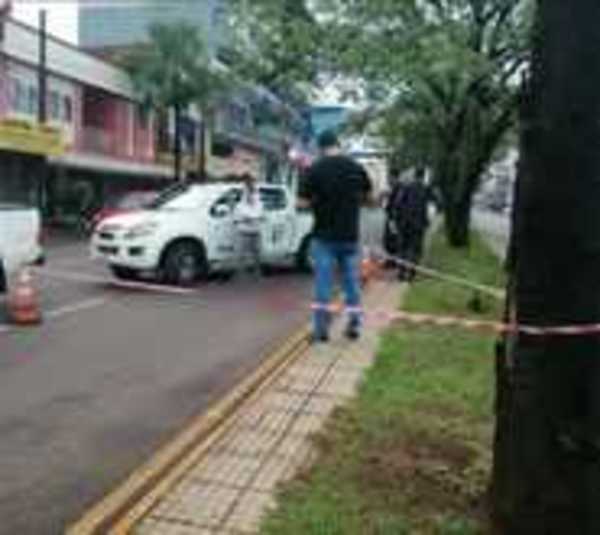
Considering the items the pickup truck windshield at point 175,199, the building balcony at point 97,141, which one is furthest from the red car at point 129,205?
the building balcony at point 97,141

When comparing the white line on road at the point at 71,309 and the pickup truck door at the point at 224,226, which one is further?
the pickup truck door at the point at 224,226

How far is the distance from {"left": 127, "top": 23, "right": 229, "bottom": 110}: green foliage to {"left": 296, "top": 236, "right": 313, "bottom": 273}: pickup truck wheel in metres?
29.8

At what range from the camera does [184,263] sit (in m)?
18.7

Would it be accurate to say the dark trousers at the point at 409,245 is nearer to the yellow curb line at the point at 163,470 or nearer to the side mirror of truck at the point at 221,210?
the side mirror of truck at the point at 221,210

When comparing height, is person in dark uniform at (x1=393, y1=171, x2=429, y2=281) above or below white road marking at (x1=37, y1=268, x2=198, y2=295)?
above

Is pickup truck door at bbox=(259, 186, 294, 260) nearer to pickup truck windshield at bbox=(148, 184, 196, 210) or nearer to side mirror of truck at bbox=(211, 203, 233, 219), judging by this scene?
side mirror of truck at bbox=(211, 203, 233, 219)

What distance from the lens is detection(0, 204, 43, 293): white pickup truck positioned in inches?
587

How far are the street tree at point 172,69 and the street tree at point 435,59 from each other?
72.7 ft

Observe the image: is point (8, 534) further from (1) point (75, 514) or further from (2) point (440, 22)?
(2) point (440, 22)

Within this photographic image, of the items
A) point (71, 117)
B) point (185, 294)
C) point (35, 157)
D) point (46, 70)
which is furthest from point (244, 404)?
point (71, 117)

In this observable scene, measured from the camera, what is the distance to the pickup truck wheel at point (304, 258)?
21.5 m

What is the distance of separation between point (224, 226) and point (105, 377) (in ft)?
30.9

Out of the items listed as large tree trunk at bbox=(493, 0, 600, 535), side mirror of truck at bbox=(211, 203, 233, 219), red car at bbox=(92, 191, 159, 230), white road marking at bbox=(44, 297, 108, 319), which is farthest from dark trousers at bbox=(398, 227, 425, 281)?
large tree trunk at bbox=(493, 0, 600, 535)

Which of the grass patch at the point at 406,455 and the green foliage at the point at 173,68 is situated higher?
the green foliage at the point at 173,68
